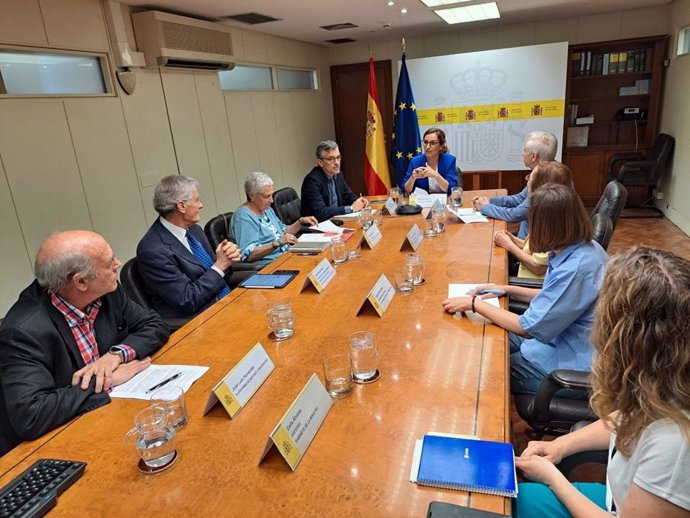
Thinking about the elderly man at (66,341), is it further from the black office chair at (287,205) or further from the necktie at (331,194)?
the necktie at (331,194)

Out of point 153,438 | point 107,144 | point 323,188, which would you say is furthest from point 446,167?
point 153,438

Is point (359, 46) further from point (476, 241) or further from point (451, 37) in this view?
Answer: point (476, 241)

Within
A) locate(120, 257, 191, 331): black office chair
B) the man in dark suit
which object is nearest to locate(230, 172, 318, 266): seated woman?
the man in dark suit

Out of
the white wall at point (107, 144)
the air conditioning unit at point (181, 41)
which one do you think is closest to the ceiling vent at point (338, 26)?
the white wall at point (107, 144)

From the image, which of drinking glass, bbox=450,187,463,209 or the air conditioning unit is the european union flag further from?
drinking glass, bbox=450,187,463,209

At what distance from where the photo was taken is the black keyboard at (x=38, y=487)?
0.94 metres

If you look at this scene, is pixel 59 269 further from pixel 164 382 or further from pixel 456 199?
pixel 456 199

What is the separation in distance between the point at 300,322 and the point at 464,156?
5.25 meters

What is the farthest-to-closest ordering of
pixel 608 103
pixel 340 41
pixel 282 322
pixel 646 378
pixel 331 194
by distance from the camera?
1. pixel 340 41
2. pixel 608 103
3. pixel 331 194
4. pixel 282 322
5. pixel 646 378

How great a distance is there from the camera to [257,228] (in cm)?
307

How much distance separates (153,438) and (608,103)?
718 cm

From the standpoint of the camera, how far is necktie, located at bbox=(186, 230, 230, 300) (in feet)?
8.07

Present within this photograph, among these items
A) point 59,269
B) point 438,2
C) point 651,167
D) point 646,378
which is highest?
point 438,2

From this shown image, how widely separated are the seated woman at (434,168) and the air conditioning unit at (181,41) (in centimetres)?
226
